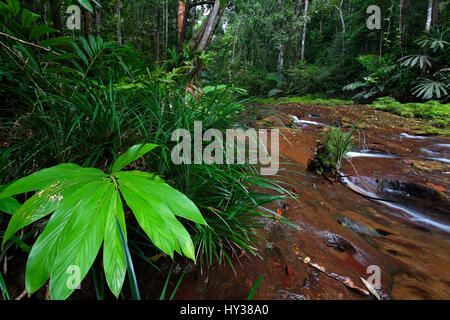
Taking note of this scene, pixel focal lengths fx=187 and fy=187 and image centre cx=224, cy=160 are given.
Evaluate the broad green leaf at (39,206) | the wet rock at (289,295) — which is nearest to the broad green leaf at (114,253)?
the broad green leaf at (39,206)

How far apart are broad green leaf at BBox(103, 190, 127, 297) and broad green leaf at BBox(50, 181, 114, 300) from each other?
0.01 metres

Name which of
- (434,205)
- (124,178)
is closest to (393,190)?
(434,205)

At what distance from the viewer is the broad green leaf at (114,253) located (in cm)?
37

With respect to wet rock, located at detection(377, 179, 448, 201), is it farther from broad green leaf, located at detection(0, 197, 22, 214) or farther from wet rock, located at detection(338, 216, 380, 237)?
broad green leaf, located at detection(0, 197, 22, 214)

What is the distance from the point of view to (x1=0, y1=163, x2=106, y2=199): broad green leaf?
414 millimetres

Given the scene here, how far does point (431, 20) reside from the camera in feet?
20.6

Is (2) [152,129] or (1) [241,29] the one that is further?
(1) [241,29]

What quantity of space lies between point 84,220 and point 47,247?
79 mm

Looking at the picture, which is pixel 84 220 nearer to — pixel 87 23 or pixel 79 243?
pixel 79 243

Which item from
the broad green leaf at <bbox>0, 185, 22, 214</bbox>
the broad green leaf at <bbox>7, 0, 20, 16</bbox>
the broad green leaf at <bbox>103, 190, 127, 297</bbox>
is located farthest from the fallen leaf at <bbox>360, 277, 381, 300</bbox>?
the broad green leaf at <bbox>7, 0, 20, 16</bbox>

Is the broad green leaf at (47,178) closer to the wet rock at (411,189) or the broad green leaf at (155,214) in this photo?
the broad green leaf at (155,214)

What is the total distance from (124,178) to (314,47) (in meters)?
20.7

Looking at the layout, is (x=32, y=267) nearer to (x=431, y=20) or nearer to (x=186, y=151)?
(x=186, y=151)

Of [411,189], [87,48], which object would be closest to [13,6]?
[87,48]
